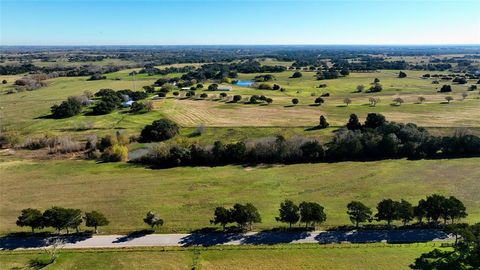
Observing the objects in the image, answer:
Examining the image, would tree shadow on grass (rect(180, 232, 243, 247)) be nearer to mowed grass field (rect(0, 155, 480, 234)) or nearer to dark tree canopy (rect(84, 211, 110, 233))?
mowed grass field (rect(0, 155, 480, 234))

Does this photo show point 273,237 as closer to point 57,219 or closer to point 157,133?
point 57,219

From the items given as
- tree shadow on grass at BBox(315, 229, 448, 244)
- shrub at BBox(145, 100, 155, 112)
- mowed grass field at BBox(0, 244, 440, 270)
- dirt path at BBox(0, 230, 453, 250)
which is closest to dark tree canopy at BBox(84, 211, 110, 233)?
dirt path at BBox(0, 230, 453, 250)

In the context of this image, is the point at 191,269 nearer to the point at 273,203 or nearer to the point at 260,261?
the point at 260,261

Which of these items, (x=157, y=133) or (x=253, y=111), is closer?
(x=157, y=133)

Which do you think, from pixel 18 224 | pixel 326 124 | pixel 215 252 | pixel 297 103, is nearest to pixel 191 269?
pixel 215 252

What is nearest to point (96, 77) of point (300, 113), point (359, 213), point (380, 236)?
point (300, 113)
